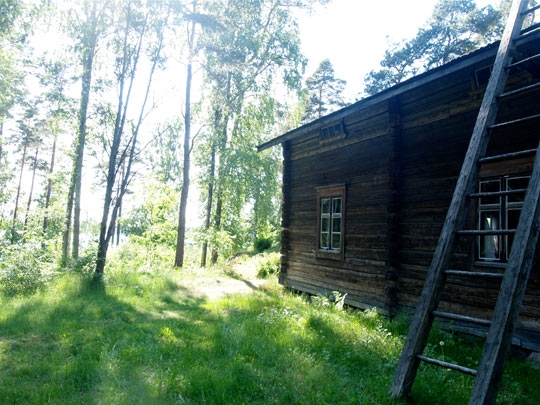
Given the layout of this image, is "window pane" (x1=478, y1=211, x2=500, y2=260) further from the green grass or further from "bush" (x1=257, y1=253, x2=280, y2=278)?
"bush" (x1=257, y1=253, x2=280, y2=278)

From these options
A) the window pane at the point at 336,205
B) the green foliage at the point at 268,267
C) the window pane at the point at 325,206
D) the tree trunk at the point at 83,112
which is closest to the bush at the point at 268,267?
the green foliage at the point at 268,267

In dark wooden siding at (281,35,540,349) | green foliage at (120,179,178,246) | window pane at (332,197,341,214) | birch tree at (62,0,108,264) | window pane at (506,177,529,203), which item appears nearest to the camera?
window pane at (506,177,529,203)

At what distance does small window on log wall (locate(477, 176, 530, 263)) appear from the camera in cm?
604

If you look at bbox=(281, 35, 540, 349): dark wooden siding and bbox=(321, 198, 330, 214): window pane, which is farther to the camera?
bbox=(321, 198, 330, 214): window pane

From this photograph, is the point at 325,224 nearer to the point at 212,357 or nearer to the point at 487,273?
the point at 212,357

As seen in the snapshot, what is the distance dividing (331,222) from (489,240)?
4227mm

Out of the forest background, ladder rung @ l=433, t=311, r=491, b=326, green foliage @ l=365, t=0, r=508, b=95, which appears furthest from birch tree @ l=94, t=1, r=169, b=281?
green foliage @ l=365, t=0, r=508, b=95

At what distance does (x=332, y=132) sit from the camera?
33.4ft

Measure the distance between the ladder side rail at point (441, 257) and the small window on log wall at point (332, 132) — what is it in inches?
238

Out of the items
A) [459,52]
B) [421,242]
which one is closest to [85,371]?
[421,242]

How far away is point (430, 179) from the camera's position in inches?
289

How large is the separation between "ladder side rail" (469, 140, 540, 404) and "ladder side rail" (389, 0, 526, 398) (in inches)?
21.1

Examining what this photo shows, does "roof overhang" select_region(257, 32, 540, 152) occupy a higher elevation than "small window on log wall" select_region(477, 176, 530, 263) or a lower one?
higher

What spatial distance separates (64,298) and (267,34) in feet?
55.4
